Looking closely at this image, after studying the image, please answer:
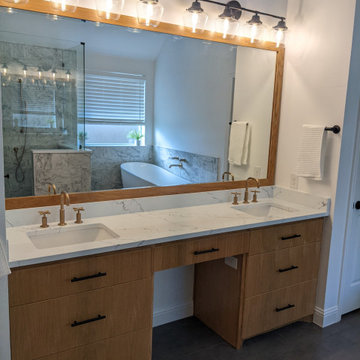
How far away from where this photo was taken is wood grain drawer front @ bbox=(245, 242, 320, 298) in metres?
2.30

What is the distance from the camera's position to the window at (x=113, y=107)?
85.1 inches

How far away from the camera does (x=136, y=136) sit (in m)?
2.36

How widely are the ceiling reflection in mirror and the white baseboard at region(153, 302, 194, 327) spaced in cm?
96

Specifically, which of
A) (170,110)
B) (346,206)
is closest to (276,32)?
(170,110)

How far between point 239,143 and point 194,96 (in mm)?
510

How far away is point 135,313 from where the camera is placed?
1.87 metres

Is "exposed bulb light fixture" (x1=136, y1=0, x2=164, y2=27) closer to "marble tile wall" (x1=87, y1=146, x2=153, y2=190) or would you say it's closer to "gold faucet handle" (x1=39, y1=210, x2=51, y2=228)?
"marble tile wall" (x1=87, y1=146, x2=153, y2=190)

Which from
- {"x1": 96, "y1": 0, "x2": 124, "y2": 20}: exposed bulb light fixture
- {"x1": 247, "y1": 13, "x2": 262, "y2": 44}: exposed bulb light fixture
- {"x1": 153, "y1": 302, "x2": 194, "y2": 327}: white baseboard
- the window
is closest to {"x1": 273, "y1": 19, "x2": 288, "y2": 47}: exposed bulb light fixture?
{"x1": 247, "y1": 13, "x2": 262, "y2": 44}: exposed bulb light fixture

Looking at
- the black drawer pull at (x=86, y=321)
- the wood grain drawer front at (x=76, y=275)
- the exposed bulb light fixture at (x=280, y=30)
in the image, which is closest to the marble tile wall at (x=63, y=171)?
the wood grain drawer front at (x=76, y=275)

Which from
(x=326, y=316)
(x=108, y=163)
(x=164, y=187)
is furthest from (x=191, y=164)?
(x=326, y=316)

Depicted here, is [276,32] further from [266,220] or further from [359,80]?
[266,220]

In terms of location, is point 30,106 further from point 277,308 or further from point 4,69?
point 277,308

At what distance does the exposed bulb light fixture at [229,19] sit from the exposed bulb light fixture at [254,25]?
0.11 meters

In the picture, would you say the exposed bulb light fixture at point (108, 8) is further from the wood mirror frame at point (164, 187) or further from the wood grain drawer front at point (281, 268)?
the wood grain drawer front at point (281, 268)
